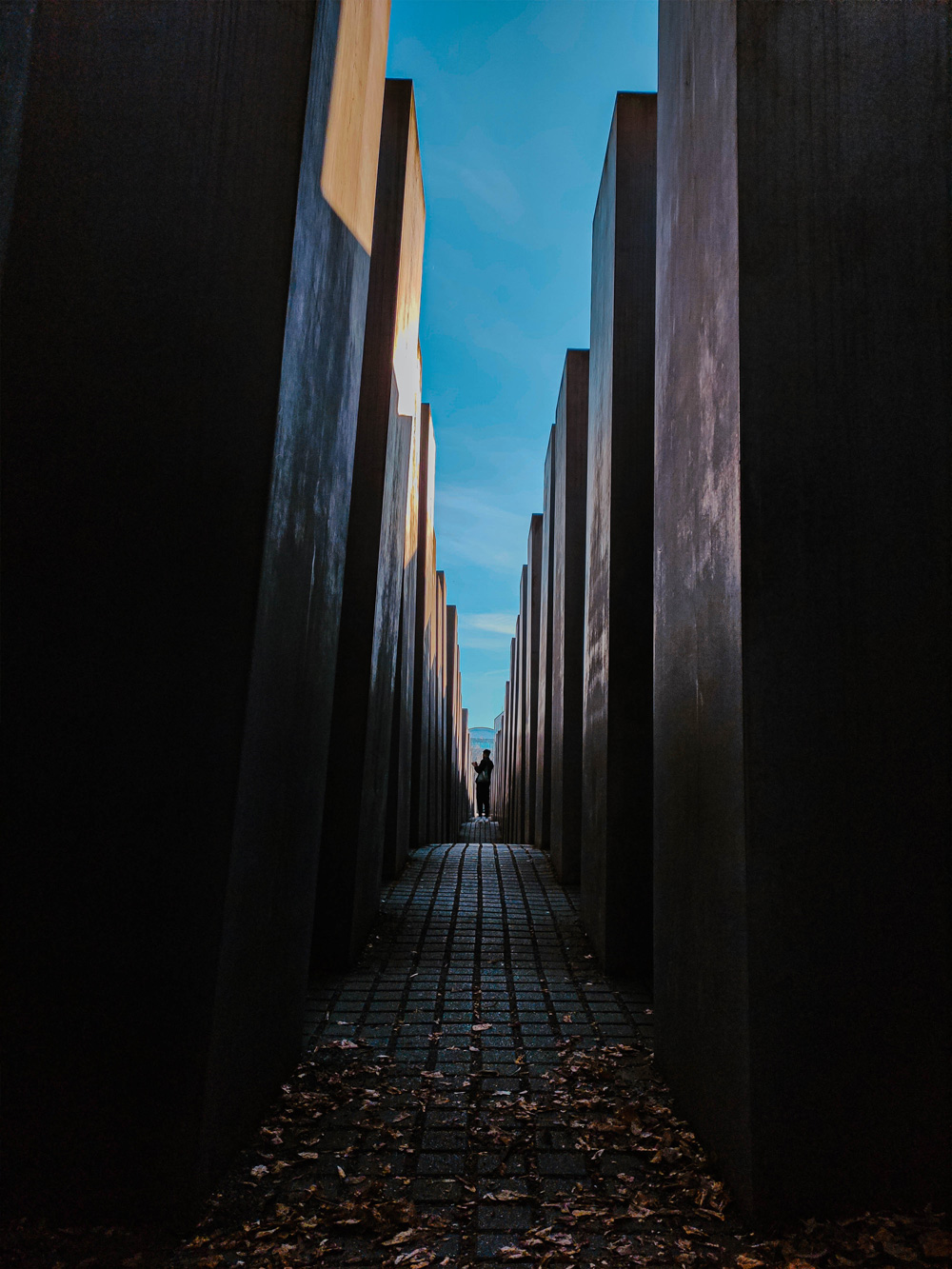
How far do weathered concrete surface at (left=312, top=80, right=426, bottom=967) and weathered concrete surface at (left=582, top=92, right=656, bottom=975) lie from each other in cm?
174

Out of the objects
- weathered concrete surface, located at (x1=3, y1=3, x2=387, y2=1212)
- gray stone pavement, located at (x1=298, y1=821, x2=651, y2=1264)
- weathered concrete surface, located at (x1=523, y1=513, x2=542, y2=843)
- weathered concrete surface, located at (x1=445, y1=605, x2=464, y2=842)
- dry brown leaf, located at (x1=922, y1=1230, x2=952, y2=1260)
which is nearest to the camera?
dry brown leaf, located at (x1=922, y1=1230, x2=952, y2=1260)

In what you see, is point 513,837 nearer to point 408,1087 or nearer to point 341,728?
point 341,728

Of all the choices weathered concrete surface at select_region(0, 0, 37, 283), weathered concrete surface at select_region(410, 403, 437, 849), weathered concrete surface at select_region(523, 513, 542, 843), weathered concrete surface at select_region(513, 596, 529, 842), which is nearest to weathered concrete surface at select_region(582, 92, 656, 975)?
weathered concrete surface at select_region(0, 0, 37, 283)

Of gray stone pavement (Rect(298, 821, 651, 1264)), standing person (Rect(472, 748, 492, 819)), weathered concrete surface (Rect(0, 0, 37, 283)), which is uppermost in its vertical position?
weathered concrete surface (Rect(0, 0, 37, 283))

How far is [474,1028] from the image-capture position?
4.08 meters

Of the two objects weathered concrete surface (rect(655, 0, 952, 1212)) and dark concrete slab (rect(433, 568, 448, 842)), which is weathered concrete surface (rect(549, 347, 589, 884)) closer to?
weathered concrete surface (rect(655, 0, 952, 1212))

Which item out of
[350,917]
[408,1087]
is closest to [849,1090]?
[408,1087]

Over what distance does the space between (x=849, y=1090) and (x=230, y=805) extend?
219 centimetres

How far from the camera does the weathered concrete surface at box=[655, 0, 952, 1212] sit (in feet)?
7.92

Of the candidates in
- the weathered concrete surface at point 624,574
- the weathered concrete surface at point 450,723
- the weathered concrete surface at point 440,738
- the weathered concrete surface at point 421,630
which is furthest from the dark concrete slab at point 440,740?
the weathered concrete surface at point 624,574

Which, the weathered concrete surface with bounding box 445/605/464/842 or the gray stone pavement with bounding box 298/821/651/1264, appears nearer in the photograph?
the gray stone pavement with bounding box 298/821/651/1264

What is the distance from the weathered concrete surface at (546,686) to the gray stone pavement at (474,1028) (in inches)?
140

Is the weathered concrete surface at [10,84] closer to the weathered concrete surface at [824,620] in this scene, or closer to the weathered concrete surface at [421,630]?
the weathered concrete surface at [824,620]

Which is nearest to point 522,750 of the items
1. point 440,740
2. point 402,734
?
point 440,740
